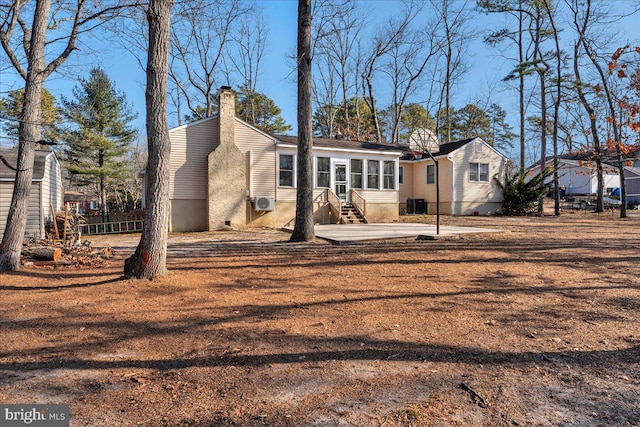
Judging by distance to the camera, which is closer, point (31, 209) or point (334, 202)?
point (31, 209)

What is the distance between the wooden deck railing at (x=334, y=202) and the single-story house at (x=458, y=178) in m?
7.57

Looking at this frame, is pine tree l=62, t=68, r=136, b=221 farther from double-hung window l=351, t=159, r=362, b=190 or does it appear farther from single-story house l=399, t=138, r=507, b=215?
single-story house l=399, t=138, r=507, b=215

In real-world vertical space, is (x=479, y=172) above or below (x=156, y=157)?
above

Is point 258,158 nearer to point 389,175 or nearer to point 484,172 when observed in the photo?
point 389,175

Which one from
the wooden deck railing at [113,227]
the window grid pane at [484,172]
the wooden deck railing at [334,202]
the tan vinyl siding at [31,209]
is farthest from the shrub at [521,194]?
the tan vinyl siding at [31,209]

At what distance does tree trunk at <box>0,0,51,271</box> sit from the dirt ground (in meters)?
0.51

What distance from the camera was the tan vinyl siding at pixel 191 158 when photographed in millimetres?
14758

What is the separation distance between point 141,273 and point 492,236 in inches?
365

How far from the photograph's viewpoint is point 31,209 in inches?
462

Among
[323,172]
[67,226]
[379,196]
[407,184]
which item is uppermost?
[323,172]

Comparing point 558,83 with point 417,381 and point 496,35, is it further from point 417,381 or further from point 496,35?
point 417,381

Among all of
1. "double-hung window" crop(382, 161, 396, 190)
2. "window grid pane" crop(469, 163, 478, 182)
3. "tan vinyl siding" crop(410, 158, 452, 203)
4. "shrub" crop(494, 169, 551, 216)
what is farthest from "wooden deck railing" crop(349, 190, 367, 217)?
"shrub" crop(494, 169, 551, 216)

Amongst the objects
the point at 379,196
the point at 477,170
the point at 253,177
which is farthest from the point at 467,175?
the point at 253,177
